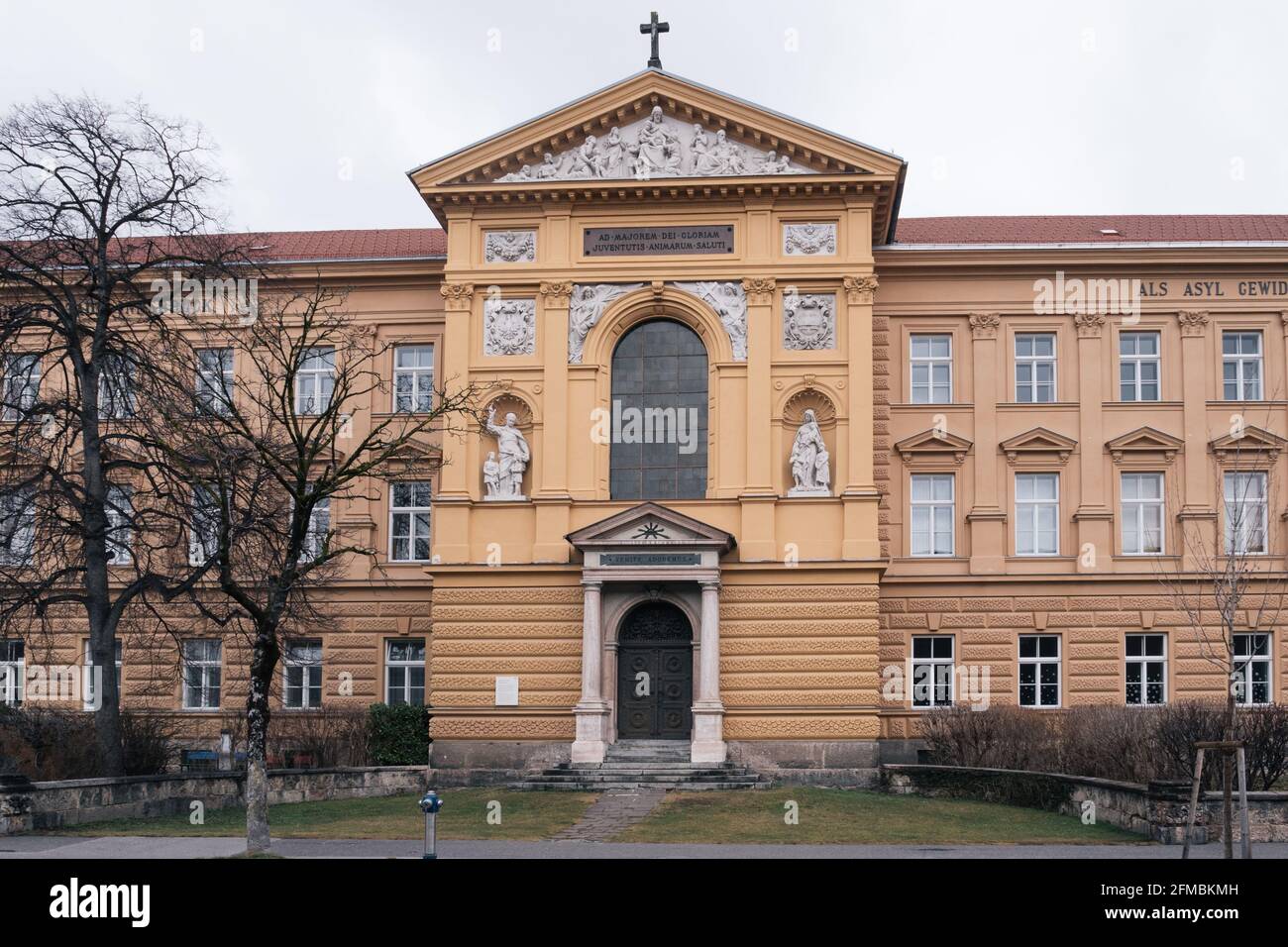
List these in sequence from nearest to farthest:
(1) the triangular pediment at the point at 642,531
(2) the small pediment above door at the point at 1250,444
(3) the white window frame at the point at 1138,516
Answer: (1) the triangular pediment at the point at 642,531 → (3) the white window frame at the point at 1138,516 → (2) the small pediment above door at the point at 1250,444

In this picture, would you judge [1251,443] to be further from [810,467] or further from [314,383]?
[314,383]

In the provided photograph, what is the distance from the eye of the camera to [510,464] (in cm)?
3678

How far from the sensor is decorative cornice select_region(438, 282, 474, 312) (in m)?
37.0

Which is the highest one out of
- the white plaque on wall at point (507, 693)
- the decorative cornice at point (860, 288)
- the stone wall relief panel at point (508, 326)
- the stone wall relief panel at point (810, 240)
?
the stone wall relief panel at point (810, 240)

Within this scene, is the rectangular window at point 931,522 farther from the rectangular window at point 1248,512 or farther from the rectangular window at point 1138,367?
the rectangular window at point 1248,512

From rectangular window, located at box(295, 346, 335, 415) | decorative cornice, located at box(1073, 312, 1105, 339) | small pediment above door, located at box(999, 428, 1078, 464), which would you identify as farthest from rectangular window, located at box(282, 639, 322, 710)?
decorative cornice, located at box(1073, 312, 1105, 339)

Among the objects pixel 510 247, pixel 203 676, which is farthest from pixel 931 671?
pixel 203 676

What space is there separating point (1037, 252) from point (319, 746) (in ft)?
69.4

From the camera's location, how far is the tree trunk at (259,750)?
70.5 feet

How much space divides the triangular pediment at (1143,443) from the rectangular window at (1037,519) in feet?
5.26

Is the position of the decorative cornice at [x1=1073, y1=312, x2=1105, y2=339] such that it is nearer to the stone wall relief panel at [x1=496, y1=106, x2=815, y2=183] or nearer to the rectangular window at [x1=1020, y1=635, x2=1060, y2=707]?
the rectangular window at [x1=1020, y1=635, x2=1060, y2=707]

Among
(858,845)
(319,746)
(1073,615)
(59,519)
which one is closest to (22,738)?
(59,519)

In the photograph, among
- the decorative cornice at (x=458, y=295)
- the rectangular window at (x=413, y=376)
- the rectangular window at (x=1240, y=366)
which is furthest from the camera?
the rectangular window at (x=413, y=376)

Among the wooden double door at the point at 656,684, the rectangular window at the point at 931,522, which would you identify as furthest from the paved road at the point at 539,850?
the rectangular window at the point at 931,522
